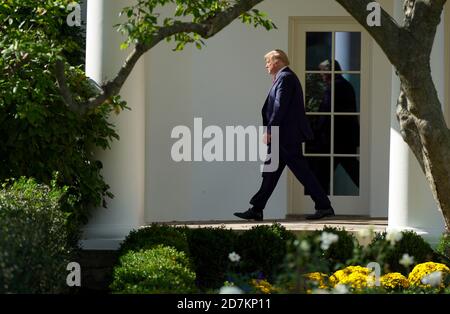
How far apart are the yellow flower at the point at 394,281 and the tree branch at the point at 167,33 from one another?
2468 millimetres

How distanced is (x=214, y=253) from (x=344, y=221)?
92.2 inches

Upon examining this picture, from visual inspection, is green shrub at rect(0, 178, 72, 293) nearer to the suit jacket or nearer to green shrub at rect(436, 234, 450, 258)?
the suit jacket

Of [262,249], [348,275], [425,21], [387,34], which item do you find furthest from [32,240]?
[262,249]

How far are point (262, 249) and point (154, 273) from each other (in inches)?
97.6

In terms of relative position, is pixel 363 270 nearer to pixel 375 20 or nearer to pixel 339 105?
pixel 375 20

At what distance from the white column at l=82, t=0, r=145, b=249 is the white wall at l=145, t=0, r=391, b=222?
2.92m

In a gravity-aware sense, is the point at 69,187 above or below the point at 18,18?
below

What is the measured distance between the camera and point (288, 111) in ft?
36.2

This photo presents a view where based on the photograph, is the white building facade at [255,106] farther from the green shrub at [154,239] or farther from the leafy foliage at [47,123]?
the green shrub at [154,239]

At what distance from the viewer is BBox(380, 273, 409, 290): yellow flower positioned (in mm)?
8124

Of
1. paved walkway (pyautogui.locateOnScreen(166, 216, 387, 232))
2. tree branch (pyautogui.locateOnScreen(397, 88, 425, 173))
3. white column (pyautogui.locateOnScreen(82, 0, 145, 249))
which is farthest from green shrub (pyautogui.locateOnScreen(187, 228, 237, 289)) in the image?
tree branch (pyautogui.locateOnScreen(397, 88, 425, 173))
